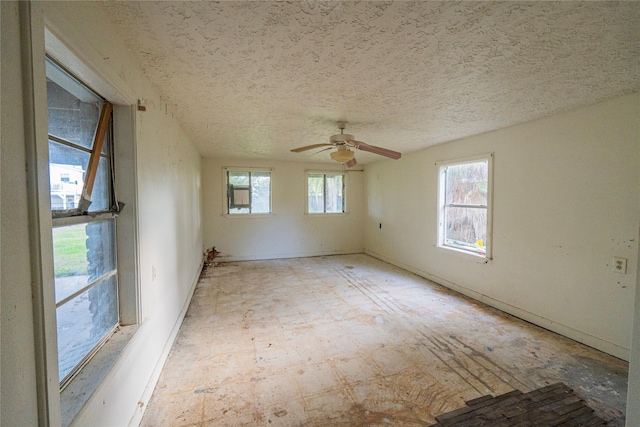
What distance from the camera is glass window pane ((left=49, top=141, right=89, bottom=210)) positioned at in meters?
1.08

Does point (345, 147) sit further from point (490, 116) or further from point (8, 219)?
point (8, 219)

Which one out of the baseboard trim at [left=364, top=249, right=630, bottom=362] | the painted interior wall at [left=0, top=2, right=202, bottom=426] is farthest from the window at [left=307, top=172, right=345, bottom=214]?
the painted interior wall at [left=0, top=2, right=202, bottom=426]

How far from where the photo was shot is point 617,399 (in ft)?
5.95

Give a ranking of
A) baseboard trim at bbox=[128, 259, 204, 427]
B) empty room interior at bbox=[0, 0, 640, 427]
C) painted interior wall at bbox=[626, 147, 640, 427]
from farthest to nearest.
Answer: baseboard trim at bbox=[128, 259, 204, 427], empty room interior at bbox=[0, 0, 640, 427], painted interior wall at bbox=[626, 147, 640, 427]

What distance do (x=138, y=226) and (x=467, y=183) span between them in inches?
157

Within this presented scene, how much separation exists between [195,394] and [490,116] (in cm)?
369

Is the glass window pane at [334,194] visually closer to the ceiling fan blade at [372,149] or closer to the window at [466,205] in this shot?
the window at [466,205]

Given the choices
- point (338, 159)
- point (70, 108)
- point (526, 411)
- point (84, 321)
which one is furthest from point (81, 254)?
point (526, 411)

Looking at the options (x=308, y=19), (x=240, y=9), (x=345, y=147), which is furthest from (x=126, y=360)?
(x=345, y=147)

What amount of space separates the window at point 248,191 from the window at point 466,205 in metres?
3.68

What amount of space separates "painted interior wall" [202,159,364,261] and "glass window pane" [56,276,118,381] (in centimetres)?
428

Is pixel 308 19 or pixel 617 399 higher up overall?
pixel 308 19

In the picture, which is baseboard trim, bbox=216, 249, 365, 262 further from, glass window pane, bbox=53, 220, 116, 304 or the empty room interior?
glass window pane, bbox=53, 220, 116, 304

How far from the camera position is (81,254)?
126 cm
